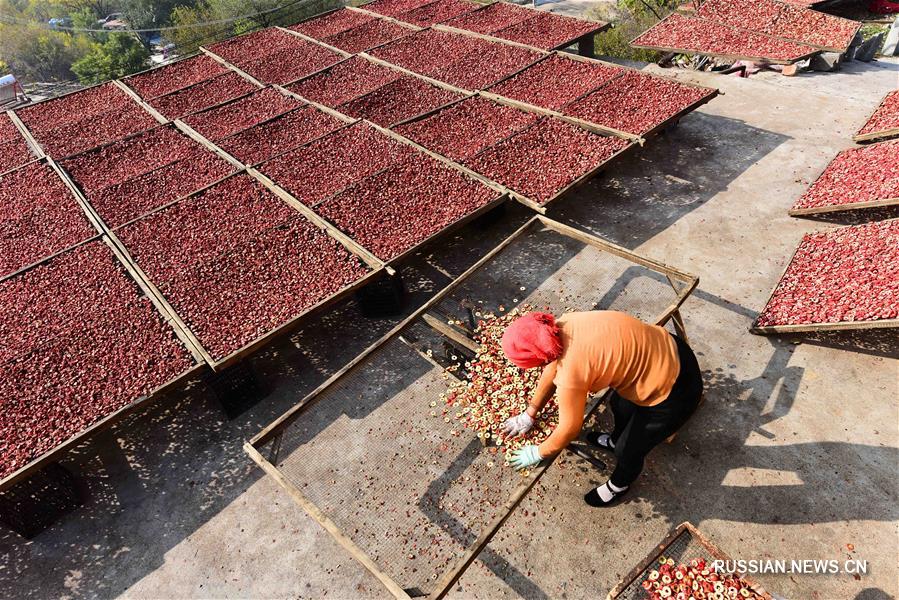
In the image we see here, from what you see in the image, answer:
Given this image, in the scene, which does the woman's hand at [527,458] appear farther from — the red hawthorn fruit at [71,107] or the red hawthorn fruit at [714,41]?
the red hawthorn fruit at [714,41]

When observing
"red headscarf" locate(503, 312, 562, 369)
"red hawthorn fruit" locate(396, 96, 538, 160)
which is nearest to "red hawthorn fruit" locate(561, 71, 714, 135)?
"red hawthorn fruit" locate(396, 96, 538, 160)

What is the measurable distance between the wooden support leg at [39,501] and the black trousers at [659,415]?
5.41 meters

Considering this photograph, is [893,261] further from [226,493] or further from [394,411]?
[226,493]

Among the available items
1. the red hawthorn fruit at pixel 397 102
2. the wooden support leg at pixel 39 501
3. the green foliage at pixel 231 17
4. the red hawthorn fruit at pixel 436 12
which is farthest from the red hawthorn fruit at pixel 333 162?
the green foliage at pixel 231 17

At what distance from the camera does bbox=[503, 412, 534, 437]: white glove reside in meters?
4.16

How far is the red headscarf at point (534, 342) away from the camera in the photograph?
3248 mm

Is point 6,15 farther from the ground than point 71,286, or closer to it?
closer to it

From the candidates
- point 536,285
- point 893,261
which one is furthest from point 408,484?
point 893,261

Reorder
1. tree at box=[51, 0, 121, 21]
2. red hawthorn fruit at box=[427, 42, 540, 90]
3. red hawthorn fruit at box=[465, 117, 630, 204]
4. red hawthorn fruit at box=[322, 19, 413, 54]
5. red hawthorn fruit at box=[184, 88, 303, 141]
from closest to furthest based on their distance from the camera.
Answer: red hawthorn fruit at box=[465, 117, 630, 204] → red hawthorn fruit at box=[184, 88, 303, 141] → red hawthorn fruit at box=[427, 42, 540, 90] → red hawthorn fruit at box=[322, 19, 413, 54] → tree at box=[51, 0, 121, 21]

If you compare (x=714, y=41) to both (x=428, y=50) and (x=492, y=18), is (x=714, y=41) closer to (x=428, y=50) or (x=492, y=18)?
(x=492, y=18)

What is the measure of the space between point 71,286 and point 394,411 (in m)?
4.44

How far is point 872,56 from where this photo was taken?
12.1 metres

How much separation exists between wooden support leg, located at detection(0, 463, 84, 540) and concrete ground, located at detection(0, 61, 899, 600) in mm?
130

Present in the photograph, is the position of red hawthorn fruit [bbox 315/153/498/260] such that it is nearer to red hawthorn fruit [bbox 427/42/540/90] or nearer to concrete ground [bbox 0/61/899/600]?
concrete ground [bbox 0/61/899/600]
